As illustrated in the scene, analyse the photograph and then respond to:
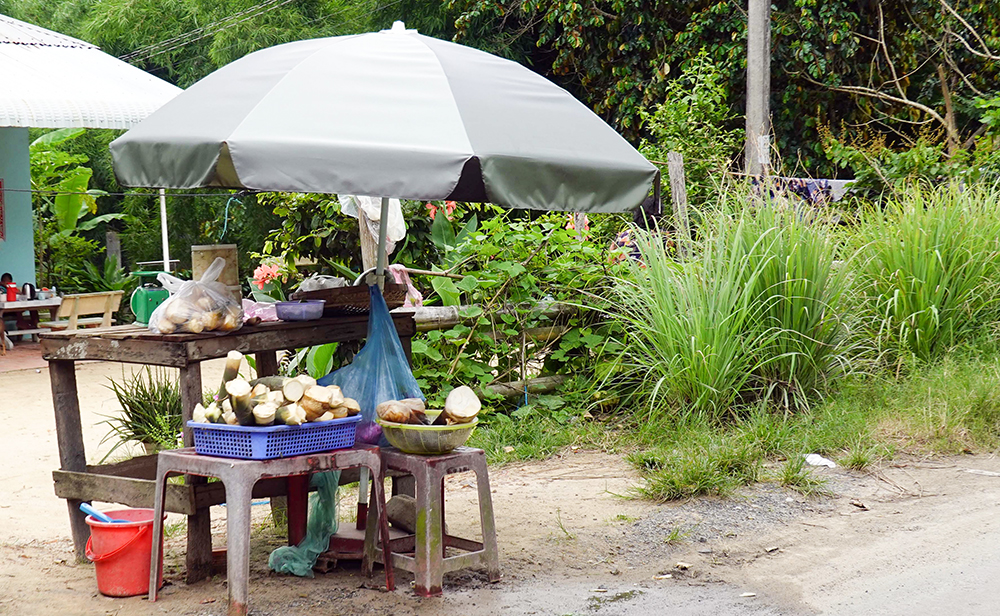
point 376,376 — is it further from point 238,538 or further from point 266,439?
point 238,538

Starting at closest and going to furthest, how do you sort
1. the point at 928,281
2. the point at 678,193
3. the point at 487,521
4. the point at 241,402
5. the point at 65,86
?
the point at 241,402, the point at 487,521, the point at 928,281, the point at 678,193, the point at 65,86

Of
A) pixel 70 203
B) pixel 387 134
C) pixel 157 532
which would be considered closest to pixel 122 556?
pixel 157 532

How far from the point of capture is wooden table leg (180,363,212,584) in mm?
4279

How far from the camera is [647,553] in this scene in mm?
4914

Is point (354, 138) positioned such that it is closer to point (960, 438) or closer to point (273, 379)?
point (273, 379)

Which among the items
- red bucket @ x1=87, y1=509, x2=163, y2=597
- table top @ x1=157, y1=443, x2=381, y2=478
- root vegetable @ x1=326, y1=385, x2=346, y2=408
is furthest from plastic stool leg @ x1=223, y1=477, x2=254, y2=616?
red bucket @ x1=87, y1=509, x2=163, y2=597

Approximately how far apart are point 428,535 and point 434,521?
62mm

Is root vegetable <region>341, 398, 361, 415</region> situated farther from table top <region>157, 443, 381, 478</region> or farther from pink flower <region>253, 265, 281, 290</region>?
pink flower <region>253, 265, 281, 290</region>

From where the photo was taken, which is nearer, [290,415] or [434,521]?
[290,415]

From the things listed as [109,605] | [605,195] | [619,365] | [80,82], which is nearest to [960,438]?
[619,365]

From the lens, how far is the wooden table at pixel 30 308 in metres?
13.0

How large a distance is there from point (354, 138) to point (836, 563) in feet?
9.76

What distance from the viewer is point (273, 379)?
13.9 feet

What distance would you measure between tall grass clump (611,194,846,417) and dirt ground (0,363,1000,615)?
0.80 metres
